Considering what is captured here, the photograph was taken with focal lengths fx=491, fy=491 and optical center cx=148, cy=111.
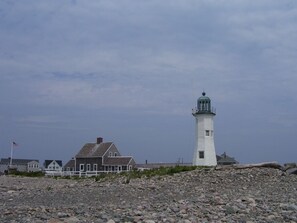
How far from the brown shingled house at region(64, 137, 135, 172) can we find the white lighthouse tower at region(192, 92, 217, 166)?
1040cm

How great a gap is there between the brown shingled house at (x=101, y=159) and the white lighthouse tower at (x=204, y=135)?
10.4m

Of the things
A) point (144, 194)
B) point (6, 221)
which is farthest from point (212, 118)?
point (6, 221)

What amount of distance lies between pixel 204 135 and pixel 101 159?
14060 millimetres

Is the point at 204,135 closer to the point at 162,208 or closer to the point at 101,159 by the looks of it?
the point at 101,159

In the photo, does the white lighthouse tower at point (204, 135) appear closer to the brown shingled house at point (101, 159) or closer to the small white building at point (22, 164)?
the brown shingled house at point (101, 159)

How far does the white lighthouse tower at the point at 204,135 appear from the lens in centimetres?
4419

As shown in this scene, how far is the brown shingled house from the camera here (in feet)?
177

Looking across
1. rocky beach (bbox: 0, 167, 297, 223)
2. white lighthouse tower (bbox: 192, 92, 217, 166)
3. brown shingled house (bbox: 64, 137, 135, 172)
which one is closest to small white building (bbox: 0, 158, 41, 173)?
brown shingled house (bbox: 64, 137, 135, 172)

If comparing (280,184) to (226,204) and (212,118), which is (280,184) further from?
(212,118)

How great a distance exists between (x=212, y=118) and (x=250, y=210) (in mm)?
34595

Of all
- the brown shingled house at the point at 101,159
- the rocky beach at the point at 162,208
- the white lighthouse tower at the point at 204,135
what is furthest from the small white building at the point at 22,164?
the rocky beach at the point at 162,208

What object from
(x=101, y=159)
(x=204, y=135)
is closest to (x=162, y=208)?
(x=204, y=135)

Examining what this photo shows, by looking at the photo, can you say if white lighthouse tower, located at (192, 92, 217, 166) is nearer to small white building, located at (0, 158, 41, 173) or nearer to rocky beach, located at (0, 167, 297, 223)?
rocky beach, located at (0, 167, 297, 223)

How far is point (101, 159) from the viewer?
54250 mm
